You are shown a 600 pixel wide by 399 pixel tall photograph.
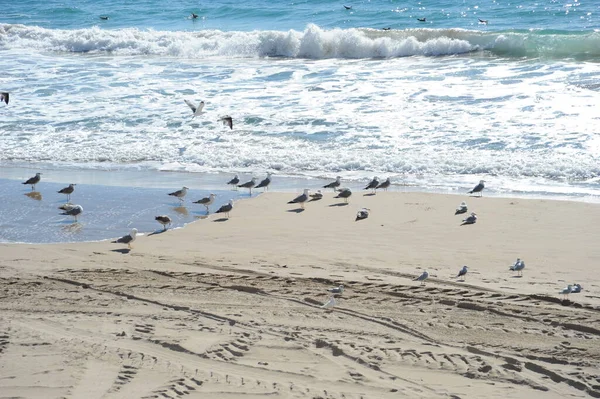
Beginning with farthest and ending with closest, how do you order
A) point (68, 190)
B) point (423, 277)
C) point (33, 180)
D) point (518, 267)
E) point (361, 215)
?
point (33, 180)
point (68, 190)
point (361, 215)
point (518, 267)
point (423, 277)

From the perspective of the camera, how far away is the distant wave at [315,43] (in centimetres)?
2267

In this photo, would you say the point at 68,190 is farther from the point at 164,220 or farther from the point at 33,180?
the point at 164,220

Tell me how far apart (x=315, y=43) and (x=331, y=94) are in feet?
23.2

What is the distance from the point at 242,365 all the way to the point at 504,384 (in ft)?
5.86

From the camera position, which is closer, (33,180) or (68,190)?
(68,190)

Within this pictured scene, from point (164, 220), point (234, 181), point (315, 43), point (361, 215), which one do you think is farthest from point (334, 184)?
point (315, 43)

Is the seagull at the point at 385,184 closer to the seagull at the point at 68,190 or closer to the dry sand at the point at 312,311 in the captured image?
the dry sand at the point at 312,311

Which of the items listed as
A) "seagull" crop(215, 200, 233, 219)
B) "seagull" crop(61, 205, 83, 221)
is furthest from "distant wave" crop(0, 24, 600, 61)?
"seagull" crop(61, 205, 83, 221)

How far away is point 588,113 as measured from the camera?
50.9ft

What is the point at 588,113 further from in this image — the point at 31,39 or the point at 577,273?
the point at 31,39

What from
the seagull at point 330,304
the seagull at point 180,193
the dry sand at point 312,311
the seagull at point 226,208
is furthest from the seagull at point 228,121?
the seagull at point 330,304

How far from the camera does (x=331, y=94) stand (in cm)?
1852

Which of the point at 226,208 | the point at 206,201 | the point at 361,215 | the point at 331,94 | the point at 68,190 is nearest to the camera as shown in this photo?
the point at 361,215

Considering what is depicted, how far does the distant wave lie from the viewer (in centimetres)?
2267
